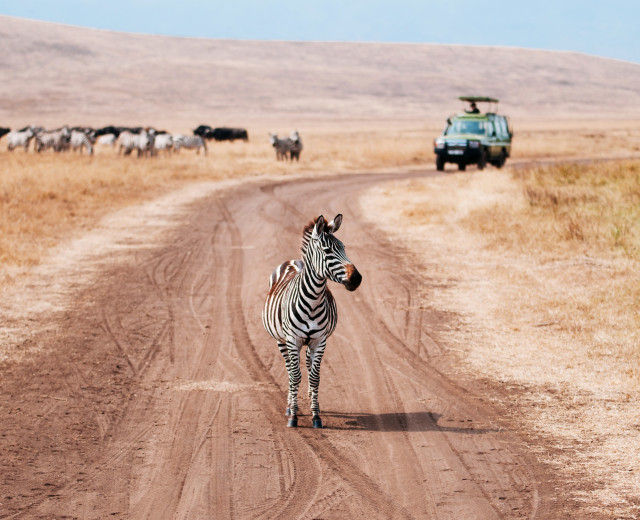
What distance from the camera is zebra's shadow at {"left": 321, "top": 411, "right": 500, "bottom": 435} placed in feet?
25.0

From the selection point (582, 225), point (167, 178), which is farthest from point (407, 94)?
point (582, 225)

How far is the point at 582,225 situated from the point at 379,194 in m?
10.5

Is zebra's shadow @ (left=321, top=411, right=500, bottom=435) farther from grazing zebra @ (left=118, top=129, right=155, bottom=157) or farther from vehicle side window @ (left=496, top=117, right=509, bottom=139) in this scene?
grazing zebra @ (left=118, top=129, right=155, bottom=157)

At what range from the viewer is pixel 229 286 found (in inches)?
544

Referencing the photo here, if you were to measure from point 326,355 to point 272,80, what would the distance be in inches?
5015

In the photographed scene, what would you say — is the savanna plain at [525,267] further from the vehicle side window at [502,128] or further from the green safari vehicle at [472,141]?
the vehicle side window at [502,128]

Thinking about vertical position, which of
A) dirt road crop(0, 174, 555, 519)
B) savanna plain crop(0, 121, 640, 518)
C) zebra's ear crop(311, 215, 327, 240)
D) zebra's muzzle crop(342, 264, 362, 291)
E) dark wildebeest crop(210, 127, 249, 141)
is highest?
zebra's ear crop(311, 215, 327, 240)

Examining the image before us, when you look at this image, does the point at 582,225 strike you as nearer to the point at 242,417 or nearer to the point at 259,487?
the point at 242,417

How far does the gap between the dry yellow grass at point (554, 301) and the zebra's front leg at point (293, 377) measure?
2.07m

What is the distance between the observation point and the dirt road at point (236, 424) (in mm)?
6176

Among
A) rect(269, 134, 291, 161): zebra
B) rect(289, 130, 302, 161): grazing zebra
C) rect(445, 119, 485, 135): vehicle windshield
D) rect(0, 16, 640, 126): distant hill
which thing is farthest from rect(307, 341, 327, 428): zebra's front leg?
rect(0, 16, 640, 126): distant hill

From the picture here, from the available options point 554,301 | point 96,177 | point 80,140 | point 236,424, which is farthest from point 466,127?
point 236,424

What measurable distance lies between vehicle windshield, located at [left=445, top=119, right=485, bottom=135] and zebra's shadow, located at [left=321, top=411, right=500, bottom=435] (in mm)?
27791

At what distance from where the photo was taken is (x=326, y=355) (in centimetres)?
1011
